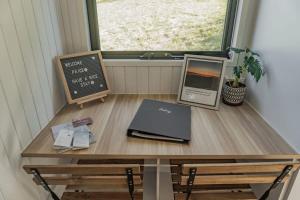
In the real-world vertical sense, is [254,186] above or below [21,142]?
below

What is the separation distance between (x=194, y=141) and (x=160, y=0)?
92 centimetres

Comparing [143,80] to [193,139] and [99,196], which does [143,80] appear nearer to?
[193,139]

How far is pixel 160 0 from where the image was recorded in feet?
4.64

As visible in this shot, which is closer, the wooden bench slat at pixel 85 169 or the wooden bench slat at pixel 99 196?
the wooden bench slat at pixel 85 169

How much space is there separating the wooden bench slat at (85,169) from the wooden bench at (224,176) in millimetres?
231

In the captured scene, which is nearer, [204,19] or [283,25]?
[283,25]

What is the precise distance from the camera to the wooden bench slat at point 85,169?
2.84ft

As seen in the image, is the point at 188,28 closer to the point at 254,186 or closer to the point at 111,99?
Answer: the point at 111,99

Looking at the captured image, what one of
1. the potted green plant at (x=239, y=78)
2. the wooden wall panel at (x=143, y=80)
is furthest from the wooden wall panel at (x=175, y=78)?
the potted green plant at (x=239, y=78)

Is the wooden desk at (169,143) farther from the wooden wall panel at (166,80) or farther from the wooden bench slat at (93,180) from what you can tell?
the wooden wall panel at (166,80)

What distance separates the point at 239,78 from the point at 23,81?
4.11ft

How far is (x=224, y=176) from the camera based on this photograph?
929mm

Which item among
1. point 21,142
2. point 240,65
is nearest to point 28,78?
point 21,142

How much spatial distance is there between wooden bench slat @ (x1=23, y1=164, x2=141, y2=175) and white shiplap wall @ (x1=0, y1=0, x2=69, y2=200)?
5.7 inches
